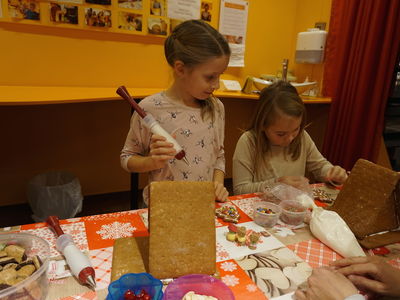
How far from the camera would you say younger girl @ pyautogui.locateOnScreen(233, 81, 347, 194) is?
1364mm

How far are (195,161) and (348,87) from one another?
6.10 ft

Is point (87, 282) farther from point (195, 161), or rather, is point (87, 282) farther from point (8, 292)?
point (195, 161)

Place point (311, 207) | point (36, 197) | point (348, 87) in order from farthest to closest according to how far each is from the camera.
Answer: point (348, 87) < point (36, 197) < point (311, 207)

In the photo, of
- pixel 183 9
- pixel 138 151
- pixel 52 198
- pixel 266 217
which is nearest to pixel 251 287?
pixel 266 217

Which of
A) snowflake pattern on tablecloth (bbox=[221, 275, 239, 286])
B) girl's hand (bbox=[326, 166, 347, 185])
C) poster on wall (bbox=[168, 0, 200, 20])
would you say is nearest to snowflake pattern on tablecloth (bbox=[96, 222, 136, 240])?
snowflake pattern on tablecloth (bbox=[221, 275, 239, 286])

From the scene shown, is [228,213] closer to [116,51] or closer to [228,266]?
[228,266]

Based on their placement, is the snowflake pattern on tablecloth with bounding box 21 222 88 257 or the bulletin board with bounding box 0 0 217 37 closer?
the snowflake pattern on tablecloth with bounding box 21 222 88 257

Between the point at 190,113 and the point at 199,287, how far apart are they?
74 centimetres

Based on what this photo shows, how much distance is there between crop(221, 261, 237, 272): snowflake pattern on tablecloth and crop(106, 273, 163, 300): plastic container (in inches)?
7.5

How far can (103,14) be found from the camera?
2.27 metres

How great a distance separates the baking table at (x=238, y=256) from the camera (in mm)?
695

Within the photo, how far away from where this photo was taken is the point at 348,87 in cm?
255

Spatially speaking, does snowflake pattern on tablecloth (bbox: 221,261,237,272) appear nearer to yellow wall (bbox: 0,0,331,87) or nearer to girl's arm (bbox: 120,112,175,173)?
girl's arm (bbox: 120,112,175,173)

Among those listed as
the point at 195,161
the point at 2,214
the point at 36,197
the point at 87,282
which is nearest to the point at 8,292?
the point at 87,282
